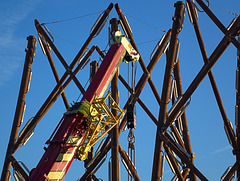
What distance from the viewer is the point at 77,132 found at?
1697 cm

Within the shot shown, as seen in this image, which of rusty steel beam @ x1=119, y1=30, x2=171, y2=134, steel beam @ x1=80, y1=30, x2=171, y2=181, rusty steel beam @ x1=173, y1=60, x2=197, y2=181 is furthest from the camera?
rusty steel beam @ x1=173, y1=60, x2=197, y2=181

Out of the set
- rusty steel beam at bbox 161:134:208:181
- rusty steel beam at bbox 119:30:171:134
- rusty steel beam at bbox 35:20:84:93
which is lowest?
rusty steel beam at bbox 161:134:208:181

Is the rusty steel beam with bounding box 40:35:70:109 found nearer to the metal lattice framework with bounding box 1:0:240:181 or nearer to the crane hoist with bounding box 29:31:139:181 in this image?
the metal lattice framework with bounding box 1:0:240:181

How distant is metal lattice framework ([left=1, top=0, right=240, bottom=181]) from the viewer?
22.0 meters

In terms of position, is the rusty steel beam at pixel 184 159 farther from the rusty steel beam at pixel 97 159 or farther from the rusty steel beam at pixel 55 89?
the rusty steel beam at pixel 55 89

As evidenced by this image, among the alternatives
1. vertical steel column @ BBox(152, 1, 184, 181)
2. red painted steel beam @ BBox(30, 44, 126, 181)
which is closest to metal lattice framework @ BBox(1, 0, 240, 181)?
vertical steel column @ BBox(152, 1, 184, 181)

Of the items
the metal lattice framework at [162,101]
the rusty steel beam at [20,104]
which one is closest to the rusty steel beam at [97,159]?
the metal lattice framework at [162,101]

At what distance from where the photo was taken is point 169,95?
74.8ft

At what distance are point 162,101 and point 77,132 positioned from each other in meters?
6.70

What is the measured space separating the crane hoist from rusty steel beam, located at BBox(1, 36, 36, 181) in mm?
8824

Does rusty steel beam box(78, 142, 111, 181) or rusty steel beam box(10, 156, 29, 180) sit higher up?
rusty steel beam box(10, 156, 29, 180)

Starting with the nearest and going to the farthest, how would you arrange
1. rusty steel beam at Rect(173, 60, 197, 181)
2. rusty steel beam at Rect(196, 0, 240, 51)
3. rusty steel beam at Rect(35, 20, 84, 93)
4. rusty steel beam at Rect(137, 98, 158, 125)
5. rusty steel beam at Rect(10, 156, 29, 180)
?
rusty steel beam at Rect(196, 0, 240, 51) < rusty steel beam at Rect(10, 156, 29, 180) < rusty steel beam at Rect(173, 60, 197, 181) < rusty steel beam at Rect(137, 98, 158, 125) < rusty steel beam at Rect(35, 20, 84, 93)

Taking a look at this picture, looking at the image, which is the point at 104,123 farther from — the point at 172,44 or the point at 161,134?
the point at 172,44

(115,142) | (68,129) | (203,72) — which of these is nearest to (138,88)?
(115,142)
